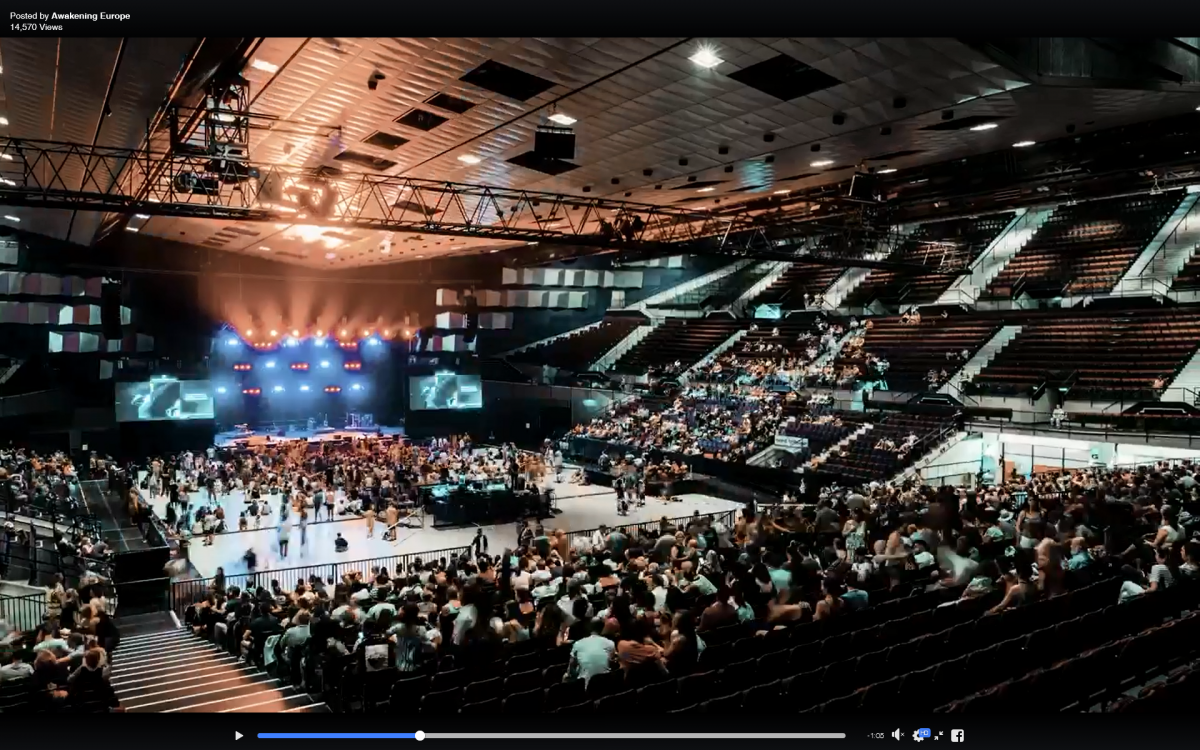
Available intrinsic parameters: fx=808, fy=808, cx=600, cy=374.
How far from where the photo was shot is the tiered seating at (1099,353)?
20.1 meters

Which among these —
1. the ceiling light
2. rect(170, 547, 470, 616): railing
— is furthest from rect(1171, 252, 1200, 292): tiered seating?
rect(170, 547, 470, 616): railing

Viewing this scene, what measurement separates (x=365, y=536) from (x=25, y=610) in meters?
7.58

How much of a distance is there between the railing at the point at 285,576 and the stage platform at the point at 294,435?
680 inches

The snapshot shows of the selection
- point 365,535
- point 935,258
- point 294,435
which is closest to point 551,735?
point 365,535

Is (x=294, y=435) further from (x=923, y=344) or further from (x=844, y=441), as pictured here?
(x=923, y=344)

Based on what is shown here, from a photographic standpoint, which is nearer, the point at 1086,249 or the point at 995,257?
the point at 1086,249

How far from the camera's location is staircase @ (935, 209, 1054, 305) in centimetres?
2775

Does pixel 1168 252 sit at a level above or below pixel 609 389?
above

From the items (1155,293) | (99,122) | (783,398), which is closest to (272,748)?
(99,122)

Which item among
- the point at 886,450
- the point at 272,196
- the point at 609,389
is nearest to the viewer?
the point at 272,196

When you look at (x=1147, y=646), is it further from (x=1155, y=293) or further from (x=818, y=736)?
(x=1155, y=293)

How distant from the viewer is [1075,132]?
40.6 feet

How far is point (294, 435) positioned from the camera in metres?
35.2

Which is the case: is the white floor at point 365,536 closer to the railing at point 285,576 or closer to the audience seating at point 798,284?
the railing at point 285,576
